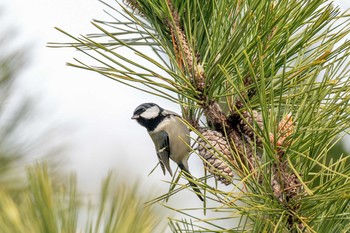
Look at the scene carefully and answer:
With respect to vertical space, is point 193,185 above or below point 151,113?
below

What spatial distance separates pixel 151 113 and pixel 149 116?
25 mm

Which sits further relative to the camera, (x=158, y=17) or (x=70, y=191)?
(x=158, y=17)

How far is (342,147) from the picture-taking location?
242 centimetres

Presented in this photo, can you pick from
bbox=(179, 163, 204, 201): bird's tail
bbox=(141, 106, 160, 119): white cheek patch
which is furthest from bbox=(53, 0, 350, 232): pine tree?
bbox=(141, 106, 160, 119): white cheek patch

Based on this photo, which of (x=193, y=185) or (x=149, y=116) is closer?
(x=193, y=185)

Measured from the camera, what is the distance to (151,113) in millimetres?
2139

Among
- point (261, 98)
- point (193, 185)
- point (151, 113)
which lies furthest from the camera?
point (151, 113)

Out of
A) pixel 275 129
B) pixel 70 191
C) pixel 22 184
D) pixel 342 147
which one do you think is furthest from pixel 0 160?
pixel 342 147

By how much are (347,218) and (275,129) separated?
198mm

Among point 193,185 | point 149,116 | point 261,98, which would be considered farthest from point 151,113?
point 261,98

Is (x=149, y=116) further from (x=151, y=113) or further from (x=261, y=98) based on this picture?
(x=261, y=98)

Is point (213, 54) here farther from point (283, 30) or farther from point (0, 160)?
point (0, 160)

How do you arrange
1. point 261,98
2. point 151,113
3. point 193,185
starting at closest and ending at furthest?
1. point 261,98
2. point 193,185
3. point 151,113

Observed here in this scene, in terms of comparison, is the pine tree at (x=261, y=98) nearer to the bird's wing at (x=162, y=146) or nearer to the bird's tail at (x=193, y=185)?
the bird's tail at (x=193, y=185)
